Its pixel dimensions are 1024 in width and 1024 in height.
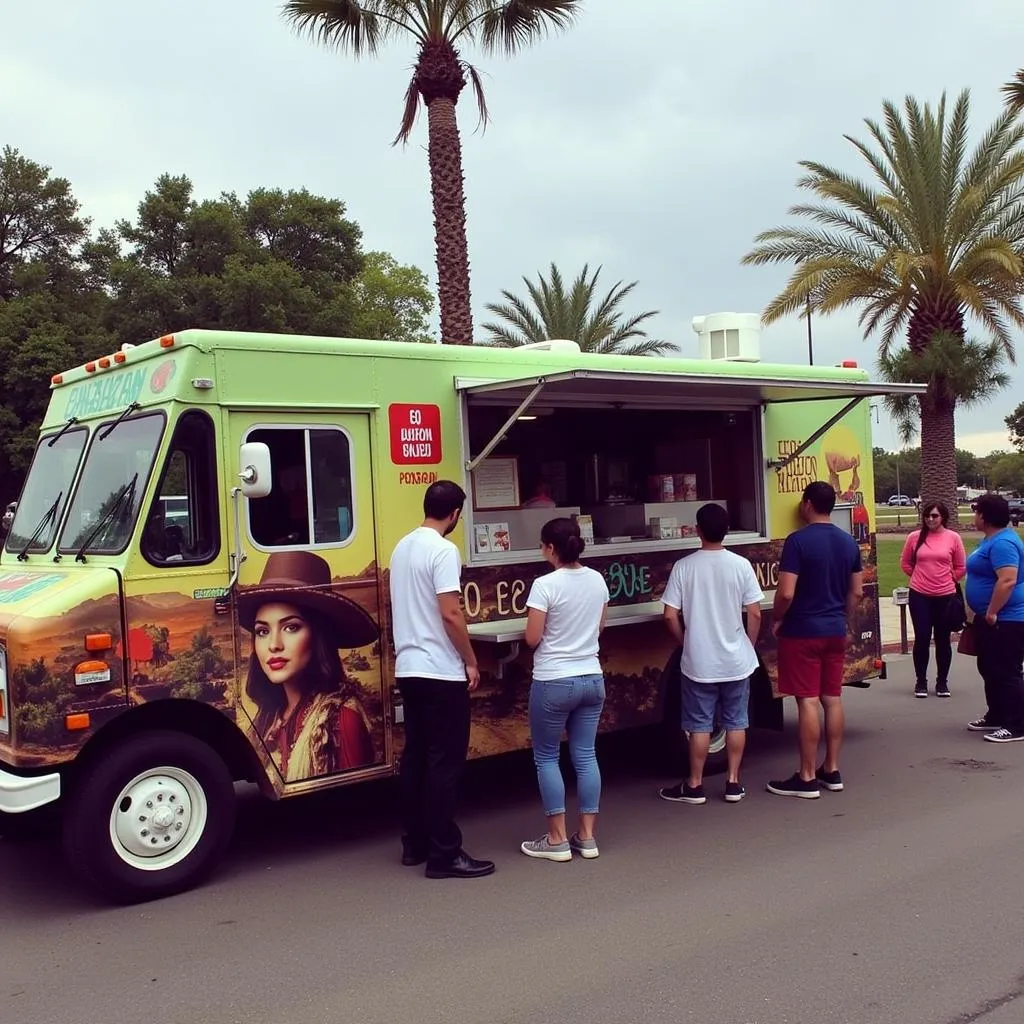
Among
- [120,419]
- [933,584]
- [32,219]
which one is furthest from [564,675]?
[32,219]

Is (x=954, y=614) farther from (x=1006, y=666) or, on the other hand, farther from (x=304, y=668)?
(x=304, y=668)

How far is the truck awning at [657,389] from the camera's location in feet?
19.3

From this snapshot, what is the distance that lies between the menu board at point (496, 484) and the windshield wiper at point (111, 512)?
6.61ft

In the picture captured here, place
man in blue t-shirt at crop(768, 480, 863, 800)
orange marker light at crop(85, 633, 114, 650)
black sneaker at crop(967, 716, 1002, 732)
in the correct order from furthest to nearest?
1. black sneaker at crop(967, 716, 1002, 732)
2. man in blue t-shirt at crop(768, 480, 863, 800)
3. orange marker light at crop(85, 633, 114, 650)

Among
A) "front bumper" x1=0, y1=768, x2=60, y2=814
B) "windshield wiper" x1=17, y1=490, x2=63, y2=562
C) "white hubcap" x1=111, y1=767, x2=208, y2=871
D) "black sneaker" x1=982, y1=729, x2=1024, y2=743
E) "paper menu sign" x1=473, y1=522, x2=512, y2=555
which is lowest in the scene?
"black sneaker" x1=982, y1=729, x2=1024, y2=743

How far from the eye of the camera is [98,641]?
4754 mm

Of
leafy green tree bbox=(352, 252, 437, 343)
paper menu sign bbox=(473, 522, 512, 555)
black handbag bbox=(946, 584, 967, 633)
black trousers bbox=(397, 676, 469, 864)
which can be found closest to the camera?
black trousers bbox=(397, 676, 469, 864)

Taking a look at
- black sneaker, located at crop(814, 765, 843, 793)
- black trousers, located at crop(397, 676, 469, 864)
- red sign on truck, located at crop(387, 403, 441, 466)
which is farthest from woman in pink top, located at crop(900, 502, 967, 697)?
black trousers, located at crop(397, 676, 469, 864)

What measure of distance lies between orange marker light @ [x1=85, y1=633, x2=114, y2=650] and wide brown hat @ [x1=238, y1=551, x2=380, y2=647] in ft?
2.07

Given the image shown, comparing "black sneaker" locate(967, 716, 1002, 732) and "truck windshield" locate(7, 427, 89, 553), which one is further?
"black sneaker" locate(967, 716, 1002, 732)

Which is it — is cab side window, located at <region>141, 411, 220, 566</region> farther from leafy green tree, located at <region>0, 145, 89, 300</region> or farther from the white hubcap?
leafy green tree, located at <region>0, 145, 89, 300</region>

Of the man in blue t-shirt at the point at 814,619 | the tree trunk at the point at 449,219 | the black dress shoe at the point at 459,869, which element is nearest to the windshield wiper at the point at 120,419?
the black dress shoe at the point at 459,869

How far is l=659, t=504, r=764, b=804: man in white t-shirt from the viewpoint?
20.4 feet

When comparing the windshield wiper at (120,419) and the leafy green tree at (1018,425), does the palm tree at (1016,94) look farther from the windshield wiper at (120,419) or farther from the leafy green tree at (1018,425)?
the leafy green tree at (1018,425)
